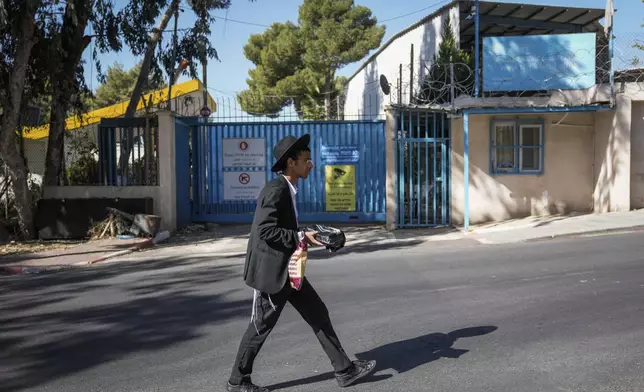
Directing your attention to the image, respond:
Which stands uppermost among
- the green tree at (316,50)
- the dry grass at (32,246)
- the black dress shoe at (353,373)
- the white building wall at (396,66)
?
the green tree at (316,50)

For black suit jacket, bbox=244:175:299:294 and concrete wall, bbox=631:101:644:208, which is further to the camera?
concrete wall, bbox=631:101:644:208

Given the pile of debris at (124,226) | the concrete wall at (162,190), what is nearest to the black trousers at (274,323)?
the pile of debris at (124,226)

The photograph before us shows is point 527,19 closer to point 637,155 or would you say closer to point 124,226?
point 637,155

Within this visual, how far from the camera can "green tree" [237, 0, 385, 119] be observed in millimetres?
30328

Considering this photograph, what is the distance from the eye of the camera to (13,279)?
891cm

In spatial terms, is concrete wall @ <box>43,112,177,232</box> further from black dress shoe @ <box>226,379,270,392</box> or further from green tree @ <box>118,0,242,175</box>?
black dress shoe @ <box>226,379,270,392</box>

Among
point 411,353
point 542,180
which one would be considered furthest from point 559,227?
point 411,353

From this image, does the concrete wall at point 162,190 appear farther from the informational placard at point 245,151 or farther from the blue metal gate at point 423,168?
the blue metal gate at point 423,168

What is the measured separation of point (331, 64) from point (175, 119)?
1882cm

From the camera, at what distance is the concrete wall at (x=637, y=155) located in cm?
1319

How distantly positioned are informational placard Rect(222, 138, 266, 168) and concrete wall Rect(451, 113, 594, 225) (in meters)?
4.51

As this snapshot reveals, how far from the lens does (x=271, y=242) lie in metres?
3.82

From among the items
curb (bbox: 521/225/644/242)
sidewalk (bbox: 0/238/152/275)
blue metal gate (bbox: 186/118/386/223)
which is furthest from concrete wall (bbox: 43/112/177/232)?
curb (bbox: 521/225/644/242)

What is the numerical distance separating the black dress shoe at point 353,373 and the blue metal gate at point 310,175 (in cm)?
952
